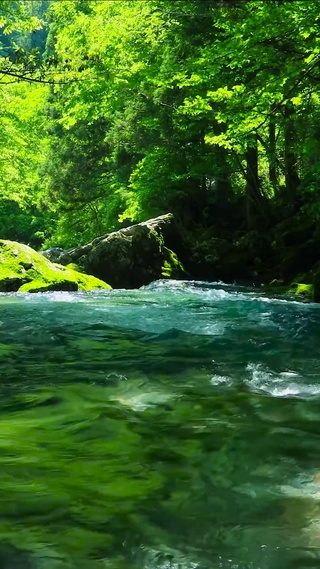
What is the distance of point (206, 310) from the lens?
1033 cm

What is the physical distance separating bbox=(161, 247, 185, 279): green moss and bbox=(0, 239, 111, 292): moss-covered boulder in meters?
3.69

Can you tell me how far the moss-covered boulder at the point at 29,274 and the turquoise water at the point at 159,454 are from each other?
21.7ft

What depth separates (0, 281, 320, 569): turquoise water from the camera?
221cm

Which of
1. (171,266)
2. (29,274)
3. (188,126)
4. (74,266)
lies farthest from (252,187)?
(29,274)

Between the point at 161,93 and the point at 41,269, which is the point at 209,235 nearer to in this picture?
the point at 161,93

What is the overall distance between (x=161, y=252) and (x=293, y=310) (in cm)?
823

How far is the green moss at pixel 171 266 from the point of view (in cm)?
1759

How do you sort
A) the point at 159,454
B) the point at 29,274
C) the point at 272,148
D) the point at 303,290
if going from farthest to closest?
the point at 272,148 < the point at 29,274 < the point at 303,290 < the point at 159,454

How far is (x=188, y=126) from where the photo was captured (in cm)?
1731

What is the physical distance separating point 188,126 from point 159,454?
15.4 metres

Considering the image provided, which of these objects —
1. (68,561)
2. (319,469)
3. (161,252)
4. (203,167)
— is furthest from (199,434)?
(203,167)

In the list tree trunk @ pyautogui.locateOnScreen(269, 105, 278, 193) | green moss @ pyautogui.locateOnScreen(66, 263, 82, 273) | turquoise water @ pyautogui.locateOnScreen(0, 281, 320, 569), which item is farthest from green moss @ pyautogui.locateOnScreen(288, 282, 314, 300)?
turquoise water @ pyautogui.locateOnScreen(0, 281, 320, 569)

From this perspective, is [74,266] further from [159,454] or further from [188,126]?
[159,454]

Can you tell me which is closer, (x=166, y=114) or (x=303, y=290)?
(x=303, y=290)
